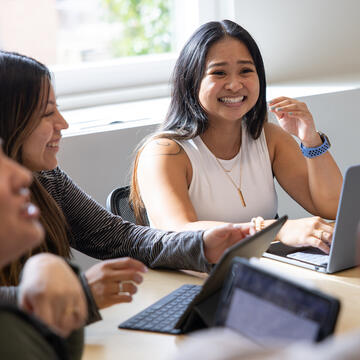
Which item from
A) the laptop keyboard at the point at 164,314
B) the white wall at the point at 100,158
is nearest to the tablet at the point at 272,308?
the laptop keyboard at the point at 164,314

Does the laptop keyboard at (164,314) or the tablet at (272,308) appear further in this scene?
the laptop keyboard at (164,314)

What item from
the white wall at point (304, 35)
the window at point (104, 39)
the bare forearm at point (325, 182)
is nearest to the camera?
the bare forearm at point (325, 182)

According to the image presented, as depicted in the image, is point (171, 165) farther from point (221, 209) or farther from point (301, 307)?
point (301, 307)

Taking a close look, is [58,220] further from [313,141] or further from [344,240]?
[313,141]

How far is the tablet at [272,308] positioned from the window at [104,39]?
207 cm

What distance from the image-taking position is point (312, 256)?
1738 millimetres

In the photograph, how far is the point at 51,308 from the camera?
1018 mm

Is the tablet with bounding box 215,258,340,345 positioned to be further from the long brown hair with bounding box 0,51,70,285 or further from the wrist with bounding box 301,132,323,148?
the wrist with bounding box 301,132,323,148

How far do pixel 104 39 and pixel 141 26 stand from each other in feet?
0.67

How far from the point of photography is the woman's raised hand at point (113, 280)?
1.36 metres

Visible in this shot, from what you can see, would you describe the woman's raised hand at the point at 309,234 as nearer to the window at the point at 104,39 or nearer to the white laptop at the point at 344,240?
the white laptop at the point at 344,240

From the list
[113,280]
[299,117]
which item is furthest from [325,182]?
[113,280]

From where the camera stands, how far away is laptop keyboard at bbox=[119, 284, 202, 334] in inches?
52.4

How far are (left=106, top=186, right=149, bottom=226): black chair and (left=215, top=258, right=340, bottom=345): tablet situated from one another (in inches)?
42.8
